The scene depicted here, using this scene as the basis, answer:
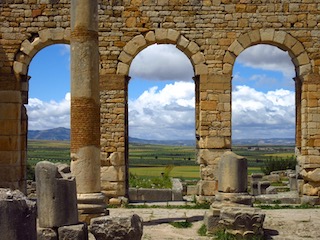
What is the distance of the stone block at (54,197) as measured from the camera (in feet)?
28.7

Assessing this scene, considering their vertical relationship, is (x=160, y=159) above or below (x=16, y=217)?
below

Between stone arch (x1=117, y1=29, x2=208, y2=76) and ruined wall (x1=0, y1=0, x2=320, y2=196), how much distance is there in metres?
0.03

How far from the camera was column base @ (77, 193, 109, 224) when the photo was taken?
35.5 feet

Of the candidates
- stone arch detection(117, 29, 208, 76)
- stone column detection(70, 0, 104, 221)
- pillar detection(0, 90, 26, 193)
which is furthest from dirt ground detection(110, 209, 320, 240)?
stone arch detection(117, 29, 208, 76)

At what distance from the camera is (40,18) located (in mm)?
15344

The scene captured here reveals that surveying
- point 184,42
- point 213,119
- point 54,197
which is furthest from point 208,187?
point 54,197

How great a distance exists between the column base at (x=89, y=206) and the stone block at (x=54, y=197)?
1.74m

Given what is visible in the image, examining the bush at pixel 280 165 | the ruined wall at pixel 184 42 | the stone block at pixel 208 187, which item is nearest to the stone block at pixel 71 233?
the ruined wall at pixel 184 42

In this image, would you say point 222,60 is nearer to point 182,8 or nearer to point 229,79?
point 229,79

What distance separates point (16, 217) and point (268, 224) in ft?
23.7

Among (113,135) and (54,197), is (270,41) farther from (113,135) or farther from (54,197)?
(54,197)

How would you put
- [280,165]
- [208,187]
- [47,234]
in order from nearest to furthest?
[47,234]
[208,187]
[280,165]

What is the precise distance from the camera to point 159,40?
15242 mm

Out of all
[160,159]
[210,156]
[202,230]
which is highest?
[210,156]
